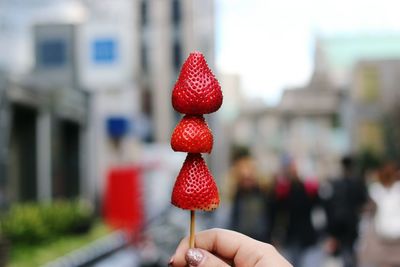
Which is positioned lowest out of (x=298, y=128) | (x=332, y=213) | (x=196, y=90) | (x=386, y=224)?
(x=298, y=128)

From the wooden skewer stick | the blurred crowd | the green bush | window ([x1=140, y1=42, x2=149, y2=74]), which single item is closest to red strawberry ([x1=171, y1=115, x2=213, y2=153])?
the wooden skewer stick

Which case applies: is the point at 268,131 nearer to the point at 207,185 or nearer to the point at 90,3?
the point at 90,3

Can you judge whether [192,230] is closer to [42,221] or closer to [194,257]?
[194,257]

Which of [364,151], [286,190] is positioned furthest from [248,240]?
[364,151]

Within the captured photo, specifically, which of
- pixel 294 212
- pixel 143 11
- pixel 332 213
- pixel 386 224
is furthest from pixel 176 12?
pixel 386 224

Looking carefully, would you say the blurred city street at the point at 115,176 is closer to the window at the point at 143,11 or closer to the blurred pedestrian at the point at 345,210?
the blurred pedestrian at the point at 345,210

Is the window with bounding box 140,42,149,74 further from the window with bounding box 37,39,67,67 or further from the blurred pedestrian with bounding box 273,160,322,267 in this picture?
the blurred pedestrian with bounding box 273,160,322,267

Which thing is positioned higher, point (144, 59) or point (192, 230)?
point (192, 230)

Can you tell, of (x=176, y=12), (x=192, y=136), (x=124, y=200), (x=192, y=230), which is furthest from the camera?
(x=176, y=12)
